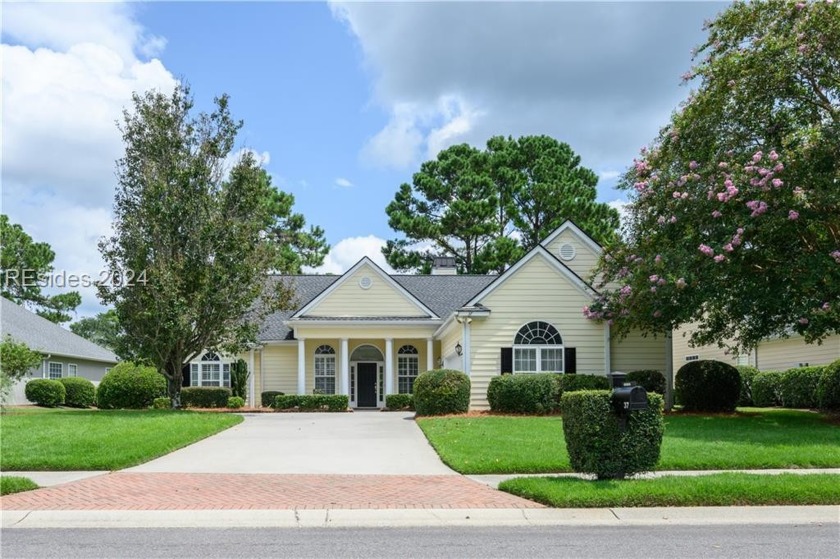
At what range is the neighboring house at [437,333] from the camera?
2456 centimetres

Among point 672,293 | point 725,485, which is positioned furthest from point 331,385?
point 725,485

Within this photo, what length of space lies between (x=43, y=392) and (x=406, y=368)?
49.2 feet

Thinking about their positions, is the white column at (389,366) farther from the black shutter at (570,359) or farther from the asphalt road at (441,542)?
the asphalt road at (441,542)

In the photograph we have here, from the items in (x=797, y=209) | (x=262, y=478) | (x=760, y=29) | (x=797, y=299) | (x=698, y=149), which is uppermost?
(x=760, y=29)

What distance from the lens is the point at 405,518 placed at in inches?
358

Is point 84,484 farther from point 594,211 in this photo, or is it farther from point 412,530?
point 594,211

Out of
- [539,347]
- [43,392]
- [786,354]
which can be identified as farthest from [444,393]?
[43,392]

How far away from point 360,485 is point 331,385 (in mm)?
21595

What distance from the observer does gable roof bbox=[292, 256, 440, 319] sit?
103 ft

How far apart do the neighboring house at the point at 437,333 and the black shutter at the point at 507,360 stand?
0.11 feet

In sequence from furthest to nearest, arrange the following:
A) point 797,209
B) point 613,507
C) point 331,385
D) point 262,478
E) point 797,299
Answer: point 331,385, point 797,299, point 797,209, point 262,478, point 613,507

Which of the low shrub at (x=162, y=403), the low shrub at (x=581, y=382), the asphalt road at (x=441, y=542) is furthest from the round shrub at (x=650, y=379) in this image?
the low shrub at (x=162, y=403)

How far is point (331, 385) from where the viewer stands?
3262 centimetres

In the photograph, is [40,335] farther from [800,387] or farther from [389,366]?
[800,387]
